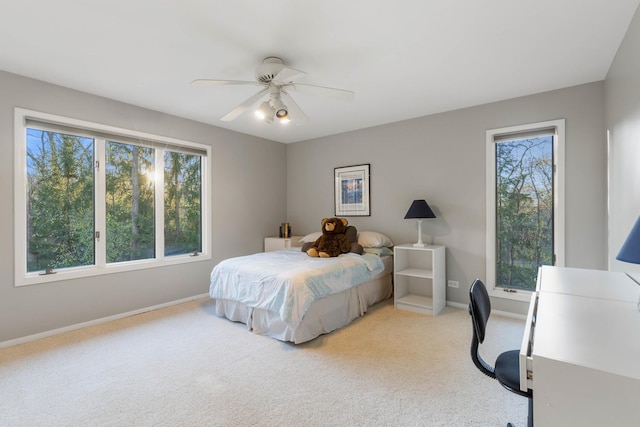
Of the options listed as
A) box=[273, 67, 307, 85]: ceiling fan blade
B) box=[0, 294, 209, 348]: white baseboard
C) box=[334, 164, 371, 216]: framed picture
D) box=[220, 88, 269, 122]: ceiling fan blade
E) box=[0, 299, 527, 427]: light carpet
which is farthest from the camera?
box=[334, 164, 371, 216]: framed picture

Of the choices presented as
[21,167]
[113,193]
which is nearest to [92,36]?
[21,167]

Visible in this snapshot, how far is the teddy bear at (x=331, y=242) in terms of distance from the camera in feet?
12.9

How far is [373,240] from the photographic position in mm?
4199

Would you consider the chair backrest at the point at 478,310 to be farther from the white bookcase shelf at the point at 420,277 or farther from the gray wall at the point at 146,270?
the gray wall at the point at 146,270

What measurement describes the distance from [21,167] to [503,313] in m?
5.18

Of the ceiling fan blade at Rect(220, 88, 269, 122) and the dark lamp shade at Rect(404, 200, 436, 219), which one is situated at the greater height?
the ceiling fan blade at Rect(220, 88, 269, 122)

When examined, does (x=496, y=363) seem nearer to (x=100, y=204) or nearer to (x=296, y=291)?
(x=296, y=291)

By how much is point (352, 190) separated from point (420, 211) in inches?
52.5

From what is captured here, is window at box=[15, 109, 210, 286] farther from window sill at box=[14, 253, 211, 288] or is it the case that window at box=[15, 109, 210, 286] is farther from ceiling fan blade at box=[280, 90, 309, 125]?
ceiling fan blade at box=[280, 90, 309, 125]

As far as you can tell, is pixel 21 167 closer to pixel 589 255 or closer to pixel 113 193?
pixel 113 193

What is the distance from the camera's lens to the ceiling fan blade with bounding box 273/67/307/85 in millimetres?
2303

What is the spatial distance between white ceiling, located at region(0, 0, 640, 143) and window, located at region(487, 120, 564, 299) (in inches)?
21.5

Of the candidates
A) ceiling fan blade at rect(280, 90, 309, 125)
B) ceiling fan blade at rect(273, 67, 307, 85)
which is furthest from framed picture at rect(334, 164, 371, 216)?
ceiling fan blade at rect(273, 67, 307, 85)

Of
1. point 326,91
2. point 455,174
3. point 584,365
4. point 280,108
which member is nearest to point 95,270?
point 280,108
